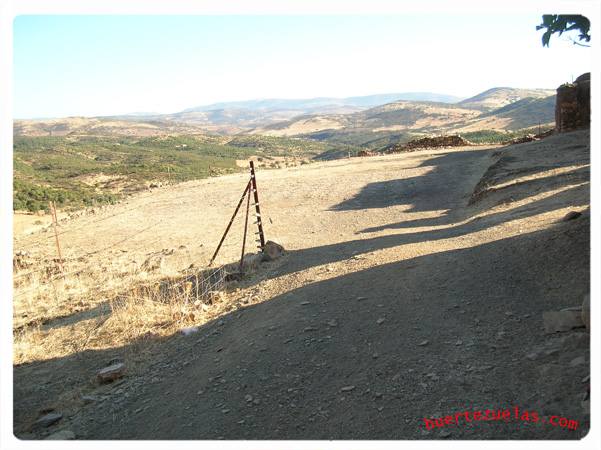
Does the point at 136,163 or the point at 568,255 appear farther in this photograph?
the point at 136,163

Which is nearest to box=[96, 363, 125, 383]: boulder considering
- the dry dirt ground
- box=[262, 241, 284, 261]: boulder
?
the dry dirt ground

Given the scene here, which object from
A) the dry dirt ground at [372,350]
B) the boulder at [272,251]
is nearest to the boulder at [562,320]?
the dry dirt ground at [372,350]

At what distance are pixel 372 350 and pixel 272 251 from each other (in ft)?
17.9

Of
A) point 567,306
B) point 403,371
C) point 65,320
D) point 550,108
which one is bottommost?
point 65,320

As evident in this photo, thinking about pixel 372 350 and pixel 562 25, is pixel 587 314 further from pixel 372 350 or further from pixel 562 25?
pixel 562 25

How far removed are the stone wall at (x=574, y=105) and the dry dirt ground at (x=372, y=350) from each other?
25.2 ft

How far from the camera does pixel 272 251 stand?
397 inches

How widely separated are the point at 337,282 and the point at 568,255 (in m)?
3.04

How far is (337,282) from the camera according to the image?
23.4 ft

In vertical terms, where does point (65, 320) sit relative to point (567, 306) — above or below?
below

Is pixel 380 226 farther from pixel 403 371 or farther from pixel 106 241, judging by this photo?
pixel 106 241

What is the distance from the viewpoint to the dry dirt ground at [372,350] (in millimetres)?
3742

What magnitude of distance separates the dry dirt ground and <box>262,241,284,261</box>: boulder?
304 mm

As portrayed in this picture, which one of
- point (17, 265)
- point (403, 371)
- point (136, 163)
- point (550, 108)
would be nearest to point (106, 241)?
point (17, 265)
